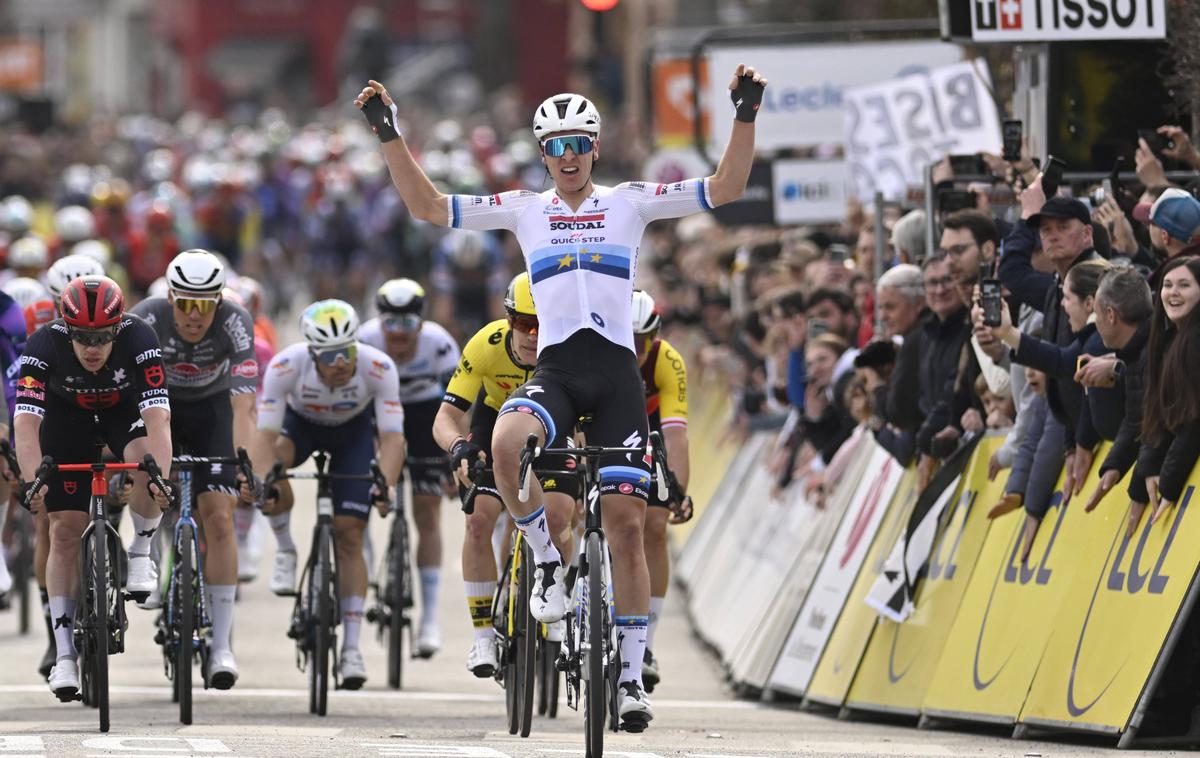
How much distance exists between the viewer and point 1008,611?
12.2 m

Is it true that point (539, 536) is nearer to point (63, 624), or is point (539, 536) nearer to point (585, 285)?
point (585, 285)

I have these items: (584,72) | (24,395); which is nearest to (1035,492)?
(24,395)

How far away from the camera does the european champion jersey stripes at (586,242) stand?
10.7 m

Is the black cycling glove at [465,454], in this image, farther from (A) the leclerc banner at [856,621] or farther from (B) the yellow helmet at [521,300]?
(A) the leclerc banner at [856,621]

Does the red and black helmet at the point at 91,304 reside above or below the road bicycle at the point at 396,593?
above

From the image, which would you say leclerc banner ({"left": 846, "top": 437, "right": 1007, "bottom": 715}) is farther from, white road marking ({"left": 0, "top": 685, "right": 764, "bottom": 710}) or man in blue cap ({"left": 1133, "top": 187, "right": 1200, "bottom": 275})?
man in blue cap ({"left": 1133, "top": 187, "right": 1200, "bottom": 275})

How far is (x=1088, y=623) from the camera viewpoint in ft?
37.3

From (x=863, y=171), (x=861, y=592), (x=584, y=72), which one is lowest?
(x=861, y=592)

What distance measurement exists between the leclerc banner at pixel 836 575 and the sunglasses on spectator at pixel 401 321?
254cm

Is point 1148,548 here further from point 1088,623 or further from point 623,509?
point 623,509

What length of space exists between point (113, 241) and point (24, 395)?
13.4m

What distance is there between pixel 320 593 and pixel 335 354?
1180mm

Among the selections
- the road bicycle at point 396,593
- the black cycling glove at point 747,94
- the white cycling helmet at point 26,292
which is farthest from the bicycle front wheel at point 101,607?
the white cycling helmet at point 26,292

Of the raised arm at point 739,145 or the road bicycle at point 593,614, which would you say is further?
the raised arm at point 739,145
